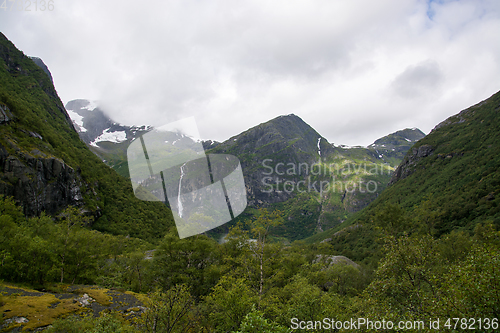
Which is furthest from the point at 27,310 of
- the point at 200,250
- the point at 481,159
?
the point at 481,159

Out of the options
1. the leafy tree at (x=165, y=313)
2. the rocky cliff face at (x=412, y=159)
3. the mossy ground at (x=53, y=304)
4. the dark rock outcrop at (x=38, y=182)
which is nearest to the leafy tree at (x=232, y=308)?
the leafy tree at (x=165, y=313)

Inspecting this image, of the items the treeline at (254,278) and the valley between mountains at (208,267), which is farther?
the valley between mountains at (208,267)

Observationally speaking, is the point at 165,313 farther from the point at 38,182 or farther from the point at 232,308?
the point at 38,182

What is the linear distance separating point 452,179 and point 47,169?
18930 centimetres

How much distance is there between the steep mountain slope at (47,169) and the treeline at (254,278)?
25882mm

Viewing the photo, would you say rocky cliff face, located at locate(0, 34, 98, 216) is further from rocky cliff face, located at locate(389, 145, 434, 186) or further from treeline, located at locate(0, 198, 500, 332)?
rocky cliff face, located at locate(389, 145, 434, 186)

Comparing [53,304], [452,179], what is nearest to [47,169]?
[53,304]

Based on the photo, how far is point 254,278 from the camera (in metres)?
28.3

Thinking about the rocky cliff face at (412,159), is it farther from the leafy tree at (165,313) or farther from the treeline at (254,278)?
the leafy tree at (165,313)

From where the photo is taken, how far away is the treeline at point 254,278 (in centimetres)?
1141

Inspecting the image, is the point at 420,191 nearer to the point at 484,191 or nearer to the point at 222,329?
the point at 484,191

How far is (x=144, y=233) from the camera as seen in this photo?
96.5 meters

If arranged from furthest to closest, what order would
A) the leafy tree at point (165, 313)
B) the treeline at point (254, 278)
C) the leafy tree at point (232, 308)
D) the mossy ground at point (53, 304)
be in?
the leafy tree at point (232, 308) < the mossy ground at point (53, 304) < the leafy tree at point (165, 313) < the treeline at point (254, 278)

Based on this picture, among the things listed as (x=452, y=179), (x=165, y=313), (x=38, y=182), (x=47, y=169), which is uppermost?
(x=47, y=169)
